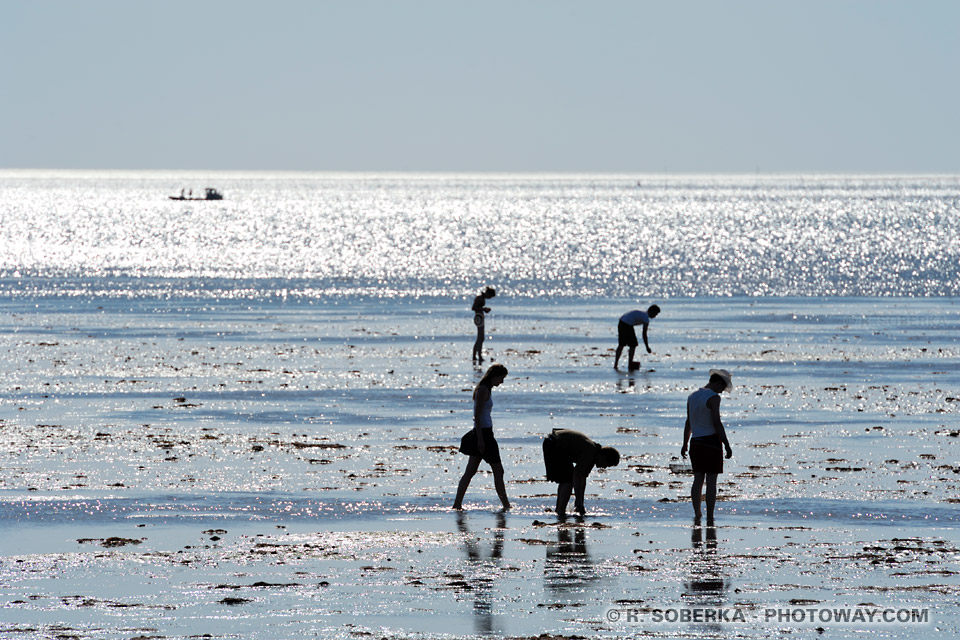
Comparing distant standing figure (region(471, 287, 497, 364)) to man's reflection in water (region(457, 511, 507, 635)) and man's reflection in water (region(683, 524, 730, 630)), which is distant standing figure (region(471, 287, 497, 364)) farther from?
man's reflection in water (region(683, 524, 730, 630))

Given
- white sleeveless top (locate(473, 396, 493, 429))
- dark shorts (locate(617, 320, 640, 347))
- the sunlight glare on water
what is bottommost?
white sleeveless top (locate(473, 396, 493, 429))

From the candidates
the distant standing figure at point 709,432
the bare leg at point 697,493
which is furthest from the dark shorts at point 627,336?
the distant standing figure at point 709,432

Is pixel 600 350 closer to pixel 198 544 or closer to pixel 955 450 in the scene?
pixel 955 450

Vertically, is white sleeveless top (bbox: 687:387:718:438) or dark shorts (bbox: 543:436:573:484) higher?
white sleeveless top (bbox: 687:387:718:438)

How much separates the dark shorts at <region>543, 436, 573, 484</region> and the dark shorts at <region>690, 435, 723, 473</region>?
4.30ft

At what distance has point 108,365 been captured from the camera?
2942 cm

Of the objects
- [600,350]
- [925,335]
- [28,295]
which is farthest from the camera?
[28,295]

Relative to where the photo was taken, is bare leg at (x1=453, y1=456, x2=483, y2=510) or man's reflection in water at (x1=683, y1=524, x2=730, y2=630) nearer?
man's reflection in water at (x1=683, y1=524, x2=730, y2=630)

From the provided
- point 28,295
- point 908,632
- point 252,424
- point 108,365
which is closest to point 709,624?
point 908,632

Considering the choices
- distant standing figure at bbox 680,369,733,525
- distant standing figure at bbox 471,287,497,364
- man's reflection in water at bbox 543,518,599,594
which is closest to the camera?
man's reflection in water at bbox 543,518,599,594

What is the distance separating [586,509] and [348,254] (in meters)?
79.5

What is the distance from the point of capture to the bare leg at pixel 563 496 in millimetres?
14648

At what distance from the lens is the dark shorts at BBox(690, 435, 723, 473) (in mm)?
14289

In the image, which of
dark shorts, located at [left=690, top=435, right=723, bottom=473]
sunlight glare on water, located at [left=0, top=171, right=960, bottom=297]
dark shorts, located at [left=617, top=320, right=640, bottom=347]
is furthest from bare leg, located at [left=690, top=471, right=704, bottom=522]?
sunlight glare on water, located at [left=0, top=171, right=960, bottom=297]
